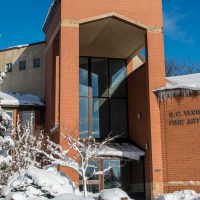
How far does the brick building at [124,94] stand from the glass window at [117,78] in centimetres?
5

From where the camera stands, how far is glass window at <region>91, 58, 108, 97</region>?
2647 centimetres

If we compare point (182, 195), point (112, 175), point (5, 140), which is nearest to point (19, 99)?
point (112, 175)

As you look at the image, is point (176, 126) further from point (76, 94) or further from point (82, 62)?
point (82, 62)

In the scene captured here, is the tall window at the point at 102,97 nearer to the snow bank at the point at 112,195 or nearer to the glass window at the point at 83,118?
the glass window at the point at 83,118

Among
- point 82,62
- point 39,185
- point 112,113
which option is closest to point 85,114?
point 112,113

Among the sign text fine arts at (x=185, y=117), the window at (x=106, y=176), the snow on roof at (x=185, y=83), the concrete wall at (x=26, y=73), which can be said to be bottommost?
the window at (x=106, y=176)

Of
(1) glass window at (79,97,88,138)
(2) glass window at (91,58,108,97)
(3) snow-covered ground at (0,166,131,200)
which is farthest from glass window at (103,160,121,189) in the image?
(3) snow-covered ground at (0,166,131,200)

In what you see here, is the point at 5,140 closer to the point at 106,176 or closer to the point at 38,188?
Answer: the point at 38,188

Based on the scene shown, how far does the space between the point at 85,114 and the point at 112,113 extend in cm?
181

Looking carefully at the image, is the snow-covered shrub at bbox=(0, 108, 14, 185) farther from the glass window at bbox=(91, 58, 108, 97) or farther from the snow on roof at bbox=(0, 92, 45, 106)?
the glass window at bbox=(91, 58, 108, 97)

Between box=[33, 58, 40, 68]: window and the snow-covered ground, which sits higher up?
box=[33, 58, 40, 68]: window

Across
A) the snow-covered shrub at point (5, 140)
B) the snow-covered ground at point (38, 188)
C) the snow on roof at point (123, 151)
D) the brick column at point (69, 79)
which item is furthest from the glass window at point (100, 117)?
the snow-covered shrub at point (5, 140)

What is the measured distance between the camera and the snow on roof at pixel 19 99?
25531mm

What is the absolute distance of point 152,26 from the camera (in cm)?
2303
